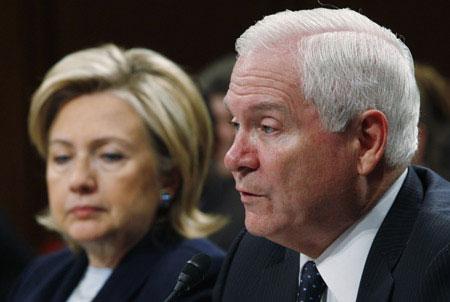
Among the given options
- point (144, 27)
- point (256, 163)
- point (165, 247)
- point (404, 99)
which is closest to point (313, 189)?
point (256, 163)

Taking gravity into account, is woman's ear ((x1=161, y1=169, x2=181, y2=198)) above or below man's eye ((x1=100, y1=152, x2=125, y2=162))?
below

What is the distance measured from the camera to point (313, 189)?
2.18 metres

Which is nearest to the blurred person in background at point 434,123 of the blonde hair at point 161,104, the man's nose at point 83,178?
the blonde hair at point 161,104

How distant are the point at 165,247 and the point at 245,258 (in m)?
0.56

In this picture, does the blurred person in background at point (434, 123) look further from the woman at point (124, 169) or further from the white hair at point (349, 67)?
the white hair at point (349, 67)

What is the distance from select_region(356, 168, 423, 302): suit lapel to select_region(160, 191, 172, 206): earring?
983 millimetres

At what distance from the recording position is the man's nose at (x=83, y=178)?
2973 millimetres

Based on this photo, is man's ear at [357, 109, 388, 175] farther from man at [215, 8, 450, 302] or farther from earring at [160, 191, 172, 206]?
earring at [160, 191, 172, 206]

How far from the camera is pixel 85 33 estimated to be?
6.40m

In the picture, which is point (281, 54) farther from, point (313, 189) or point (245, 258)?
point (245, 258)

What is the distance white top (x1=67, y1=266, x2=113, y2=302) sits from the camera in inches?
120

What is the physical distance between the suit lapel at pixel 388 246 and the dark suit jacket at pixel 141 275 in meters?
0.58

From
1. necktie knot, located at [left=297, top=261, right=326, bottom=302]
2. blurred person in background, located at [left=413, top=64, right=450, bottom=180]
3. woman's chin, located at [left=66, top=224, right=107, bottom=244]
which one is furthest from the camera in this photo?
blurred person in background, located at [left=413, top=64, right=450, bottom=180]

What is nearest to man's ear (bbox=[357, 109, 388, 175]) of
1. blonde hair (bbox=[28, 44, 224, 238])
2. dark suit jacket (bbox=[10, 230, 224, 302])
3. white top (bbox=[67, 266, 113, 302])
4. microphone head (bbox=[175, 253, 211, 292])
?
microphone head (bbox=[175, 253, 211, 292])
